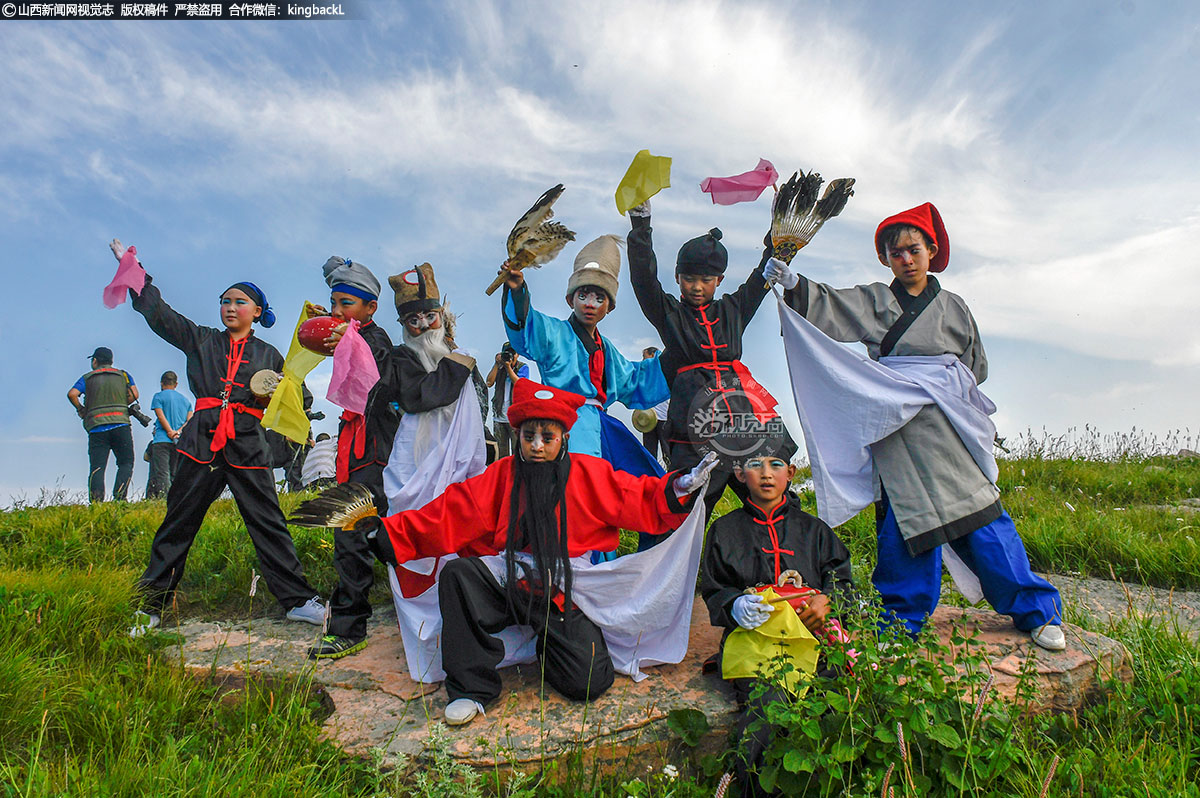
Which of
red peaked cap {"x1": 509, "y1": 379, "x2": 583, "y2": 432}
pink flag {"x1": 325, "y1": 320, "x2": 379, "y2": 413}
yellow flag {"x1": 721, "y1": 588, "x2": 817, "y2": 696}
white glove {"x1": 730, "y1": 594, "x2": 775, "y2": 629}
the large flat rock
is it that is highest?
pink flag {"x1": 325, "y1": 320, "x2": 379, "y2": 413}

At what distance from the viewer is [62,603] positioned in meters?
4.34

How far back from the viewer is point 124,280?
4.68 metres

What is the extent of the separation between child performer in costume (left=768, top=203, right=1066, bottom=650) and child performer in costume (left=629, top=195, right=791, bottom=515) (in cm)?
36

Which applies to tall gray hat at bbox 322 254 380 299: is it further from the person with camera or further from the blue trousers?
the person with camera

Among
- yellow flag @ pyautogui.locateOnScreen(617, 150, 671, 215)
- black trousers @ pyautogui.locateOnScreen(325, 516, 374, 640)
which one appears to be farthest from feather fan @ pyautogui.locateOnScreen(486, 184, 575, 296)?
black trousers @ pyautogui.locateOnScreen(325, 516, 374, 640)

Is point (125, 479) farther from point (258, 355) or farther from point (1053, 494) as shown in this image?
point (1053, 494)

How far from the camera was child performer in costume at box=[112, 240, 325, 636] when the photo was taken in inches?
187

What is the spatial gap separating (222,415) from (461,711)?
2.66 metres

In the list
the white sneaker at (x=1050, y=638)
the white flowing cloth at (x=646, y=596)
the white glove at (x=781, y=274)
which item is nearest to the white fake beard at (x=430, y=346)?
the white flowing cloth at (x=646, y=596)

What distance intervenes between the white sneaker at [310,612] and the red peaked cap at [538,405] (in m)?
2.06

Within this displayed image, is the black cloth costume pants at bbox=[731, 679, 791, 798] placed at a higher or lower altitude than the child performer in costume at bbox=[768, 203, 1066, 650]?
lower

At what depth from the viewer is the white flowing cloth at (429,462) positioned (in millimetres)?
4152

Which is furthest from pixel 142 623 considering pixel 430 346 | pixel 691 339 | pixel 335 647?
pixel 691 339

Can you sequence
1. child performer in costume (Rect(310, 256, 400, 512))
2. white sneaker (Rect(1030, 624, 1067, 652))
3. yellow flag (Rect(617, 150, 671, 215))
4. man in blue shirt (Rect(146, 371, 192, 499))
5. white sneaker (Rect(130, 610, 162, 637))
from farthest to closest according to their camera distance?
man in blue shirt (Rect(146, 371, 192, 499)) < child performer in costume (Rect(310, 256, 400, 512)) < white sneaker (Rect(130, 610, 162, 637)) < yellow flag (Rect(617, 150, 671, 215)) < white sneaker (Rect(1030, 624, 1067, 652))
